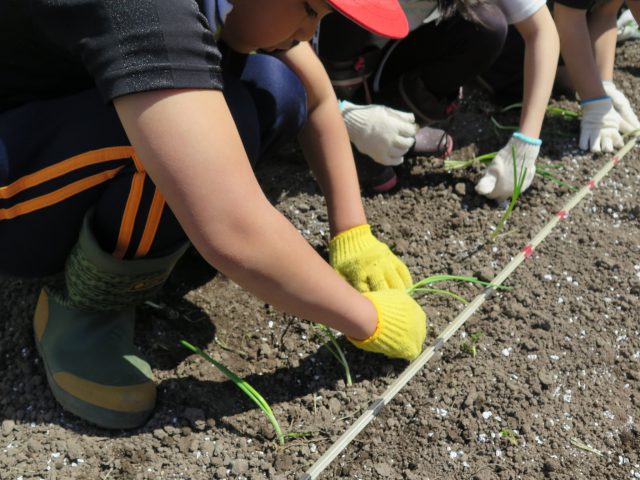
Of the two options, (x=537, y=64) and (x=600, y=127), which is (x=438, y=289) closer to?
(x=537, y=64)

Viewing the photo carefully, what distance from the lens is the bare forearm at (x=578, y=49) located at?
1.94 m

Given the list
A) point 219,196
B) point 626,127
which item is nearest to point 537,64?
point 626,127

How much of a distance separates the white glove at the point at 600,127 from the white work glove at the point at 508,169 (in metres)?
0.34

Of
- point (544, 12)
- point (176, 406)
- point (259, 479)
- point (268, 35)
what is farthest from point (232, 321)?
point (544, 12)

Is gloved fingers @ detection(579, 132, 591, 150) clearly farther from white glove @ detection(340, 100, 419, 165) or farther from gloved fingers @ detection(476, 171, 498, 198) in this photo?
white glove @ detection(340, 100, 419, 165)

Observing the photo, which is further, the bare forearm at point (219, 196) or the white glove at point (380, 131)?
the white glove at point (380, 131)

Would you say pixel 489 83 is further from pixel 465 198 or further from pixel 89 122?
pixel 89 122

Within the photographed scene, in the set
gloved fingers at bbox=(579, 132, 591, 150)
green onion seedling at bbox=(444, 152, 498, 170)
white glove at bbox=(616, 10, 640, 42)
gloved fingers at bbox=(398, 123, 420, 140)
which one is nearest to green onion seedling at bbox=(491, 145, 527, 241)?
green onion seedling at bbox=(444, 152, 498, 170)

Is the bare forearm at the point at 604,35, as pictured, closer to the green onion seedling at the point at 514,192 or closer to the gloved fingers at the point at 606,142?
the gloved fingers at the point at 606,142

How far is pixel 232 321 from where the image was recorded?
55.9 inches

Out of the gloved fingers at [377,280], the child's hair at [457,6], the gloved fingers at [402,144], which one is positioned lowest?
the gloved fingers at [377,280]

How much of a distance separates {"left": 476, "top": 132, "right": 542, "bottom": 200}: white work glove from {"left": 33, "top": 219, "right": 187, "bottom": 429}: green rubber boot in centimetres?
94

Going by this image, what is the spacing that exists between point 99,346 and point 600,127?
166 centimetres

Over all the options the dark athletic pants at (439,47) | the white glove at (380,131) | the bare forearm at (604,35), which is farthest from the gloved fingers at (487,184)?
the bare forearm at (604,35)
